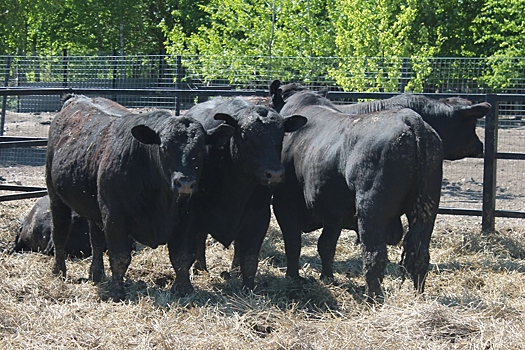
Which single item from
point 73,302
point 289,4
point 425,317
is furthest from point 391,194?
point 289,4

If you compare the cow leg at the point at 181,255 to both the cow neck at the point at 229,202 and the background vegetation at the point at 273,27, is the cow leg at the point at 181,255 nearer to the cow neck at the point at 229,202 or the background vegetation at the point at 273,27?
the cow neck at the point at 229,202

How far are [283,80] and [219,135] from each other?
633 centimetres

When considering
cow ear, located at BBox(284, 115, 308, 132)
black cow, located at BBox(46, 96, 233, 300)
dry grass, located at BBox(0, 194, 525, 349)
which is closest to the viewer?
dry grass, located at BBox(0, 194, 525, 349)

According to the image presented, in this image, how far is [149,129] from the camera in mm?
6547

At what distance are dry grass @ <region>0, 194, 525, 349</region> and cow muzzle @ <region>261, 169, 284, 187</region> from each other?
972 mm

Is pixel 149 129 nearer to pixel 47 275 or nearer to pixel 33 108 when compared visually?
pixel 47 275

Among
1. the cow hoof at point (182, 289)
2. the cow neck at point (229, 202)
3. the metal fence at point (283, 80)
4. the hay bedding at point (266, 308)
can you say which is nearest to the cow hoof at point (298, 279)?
the hay bedding at point (266, 308)

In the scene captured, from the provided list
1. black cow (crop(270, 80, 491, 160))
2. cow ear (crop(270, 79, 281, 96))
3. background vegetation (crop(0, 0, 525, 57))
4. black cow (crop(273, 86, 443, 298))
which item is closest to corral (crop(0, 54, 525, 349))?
black cow (crop(273, 86, 443, 298))

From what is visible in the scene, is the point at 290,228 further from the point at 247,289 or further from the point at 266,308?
the point at 266,308

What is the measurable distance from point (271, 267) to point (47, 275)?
7.54ft

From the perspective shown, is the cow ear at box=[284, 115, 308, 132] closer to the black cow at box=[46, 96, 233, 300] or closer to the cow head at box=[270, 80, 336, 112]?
the black cow at box=[46, 96, 233, 300]

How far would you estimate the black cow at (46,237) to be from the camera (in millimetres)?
8602

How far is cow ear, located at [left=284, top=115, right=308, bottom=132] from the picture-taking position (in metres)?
7.14

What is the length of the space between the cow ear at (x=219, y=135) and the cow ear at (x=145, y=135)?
1.47 feet
